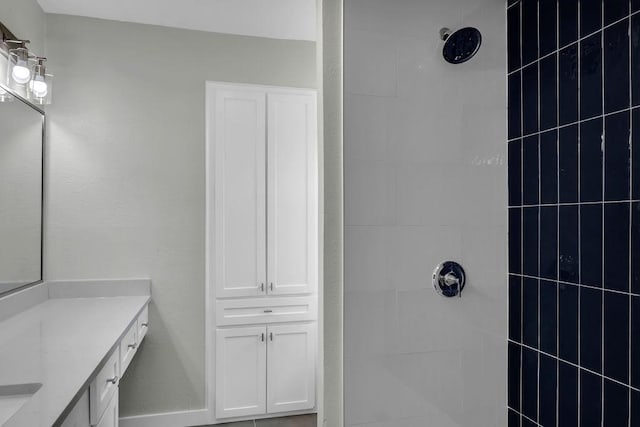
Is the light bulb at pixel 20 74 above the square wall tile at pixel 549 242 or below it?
above

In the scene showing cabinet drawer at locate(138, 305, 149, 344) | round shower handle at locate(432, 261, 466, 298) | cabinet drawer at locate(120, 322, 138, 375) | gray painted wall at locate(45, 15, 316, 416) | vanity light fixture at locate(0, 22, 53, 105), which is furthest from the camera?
gray painted wall at locate(45, 15, 316, 416)

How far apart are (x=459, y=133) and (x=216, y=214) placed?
5.51 feet

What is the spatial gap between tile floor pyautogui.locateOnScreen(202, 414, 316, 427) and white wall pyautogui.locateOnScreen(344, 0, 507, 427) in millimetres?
1467

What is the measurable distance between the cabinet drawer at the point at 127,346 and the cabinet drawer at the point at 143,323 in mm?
113

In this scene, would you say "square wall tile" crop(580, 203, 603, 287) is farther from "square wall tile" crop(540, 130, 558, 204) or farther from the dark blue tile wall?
"square wall tile" crop(540, 130, 558, 204)

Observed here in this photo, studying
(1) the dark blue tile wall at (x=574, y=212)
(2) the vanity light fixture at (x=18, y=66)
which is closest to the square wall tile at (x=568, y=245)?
(1) the dark blue tile wall at (x=574, y=212)

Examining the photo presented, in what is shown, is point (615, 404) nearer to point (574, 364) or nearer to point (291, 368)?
point (574, 364)

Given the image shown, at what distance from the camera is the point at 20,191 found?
2.10m

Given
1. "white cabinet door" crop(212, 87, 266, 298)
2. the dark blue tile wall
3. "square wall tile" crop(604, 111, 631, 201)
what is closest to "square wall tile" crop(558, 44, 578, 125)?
the dark blue tile wall

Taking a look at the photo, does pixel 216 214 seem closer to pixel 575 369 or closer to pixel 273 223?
pixel 273 223

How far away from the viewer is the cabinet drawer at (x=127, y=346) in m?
1.78

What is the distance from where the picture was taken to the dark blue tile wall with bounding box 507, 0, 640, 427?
1060mm

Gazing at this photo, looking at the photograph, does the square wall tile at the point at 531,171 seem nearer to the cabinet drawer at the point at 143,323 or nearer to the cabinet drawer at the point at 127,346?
the cabinet drawer at the point at 127,346

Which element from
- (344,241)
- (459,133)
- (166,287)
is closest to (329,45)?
(459,133)
